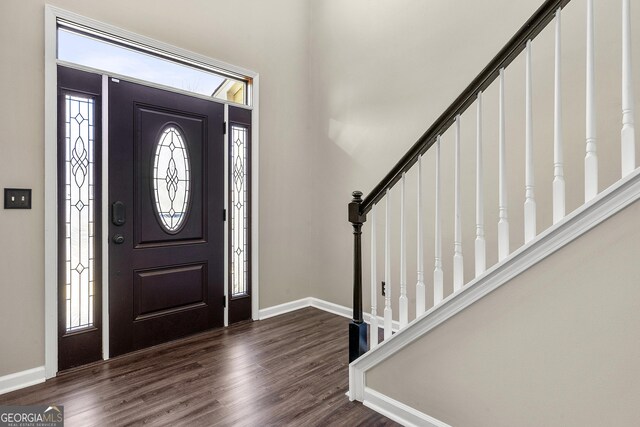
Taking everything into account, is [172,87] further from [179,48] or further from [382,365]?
→ [382,365]

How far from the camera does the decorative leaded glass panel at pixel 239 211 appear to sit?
327 cm

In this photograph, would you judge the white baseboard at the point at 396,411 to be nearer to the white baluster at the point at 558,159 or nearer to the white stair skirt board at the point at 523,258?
the white stair skirt board at the point at 523,258

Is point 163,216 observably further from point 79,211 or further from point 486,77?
point 486,77

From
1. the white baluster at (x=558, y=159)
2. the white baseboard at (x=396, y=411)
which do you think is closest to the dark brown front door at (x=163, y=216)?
the white baseboard at (x=396, y=411)

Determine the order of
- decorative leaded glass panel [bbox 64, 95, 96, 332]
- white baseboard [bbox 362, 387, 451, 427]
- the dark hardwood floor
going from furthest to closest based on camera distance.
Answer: decorative leaded glass panel [bbox 64, 95, 96, 332] < the dark hardwood floor < white baseboard [bbox 362, 387, 451, 427]

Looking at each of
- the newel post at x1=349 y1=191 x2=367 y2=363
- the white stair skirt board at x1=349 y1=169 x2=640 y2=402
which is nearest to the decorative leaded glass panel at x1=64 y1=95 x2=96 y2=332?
the newel post at x1=349 y1=191 x2=367 y2=363

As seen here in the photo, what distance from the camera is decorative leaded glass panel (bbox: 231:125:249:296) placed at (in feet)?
10.7

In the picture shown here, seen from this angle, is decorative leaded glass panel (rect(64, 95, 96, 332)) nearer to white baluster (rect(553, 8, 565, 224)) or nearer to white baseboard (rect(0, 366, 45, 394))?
white baseboard (rect(0, 366, 45, 394))

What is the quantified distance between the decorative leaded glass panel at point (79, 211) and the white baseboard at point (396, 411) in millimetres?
2065

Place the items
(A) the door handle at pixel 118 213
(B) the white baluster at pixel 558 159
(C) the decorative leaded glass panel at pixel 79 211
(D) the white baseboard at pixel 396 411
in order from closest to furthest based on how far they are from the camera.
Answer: (B) the white baluster at pixel 558 159 → (D) the white baseboard at pixel 396 411 → (C) the decorative leaded glass panel at pixel 79 211 → (A) the door handle at pixel 118 213

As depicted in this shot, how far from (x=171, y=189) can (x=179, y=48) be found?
1.18 m

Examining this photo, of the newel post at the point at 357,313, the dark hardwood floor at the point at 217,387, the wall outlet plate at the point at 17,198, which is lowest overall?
the dark hardwood floor at the point at 217,387

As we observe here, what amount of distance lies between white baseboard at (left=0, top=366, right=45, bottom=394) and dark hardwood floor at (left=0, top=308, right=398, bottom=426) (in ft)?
0.19

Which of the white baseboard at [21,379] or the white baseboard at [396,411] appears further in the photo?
the white baseboard at [21,379]
